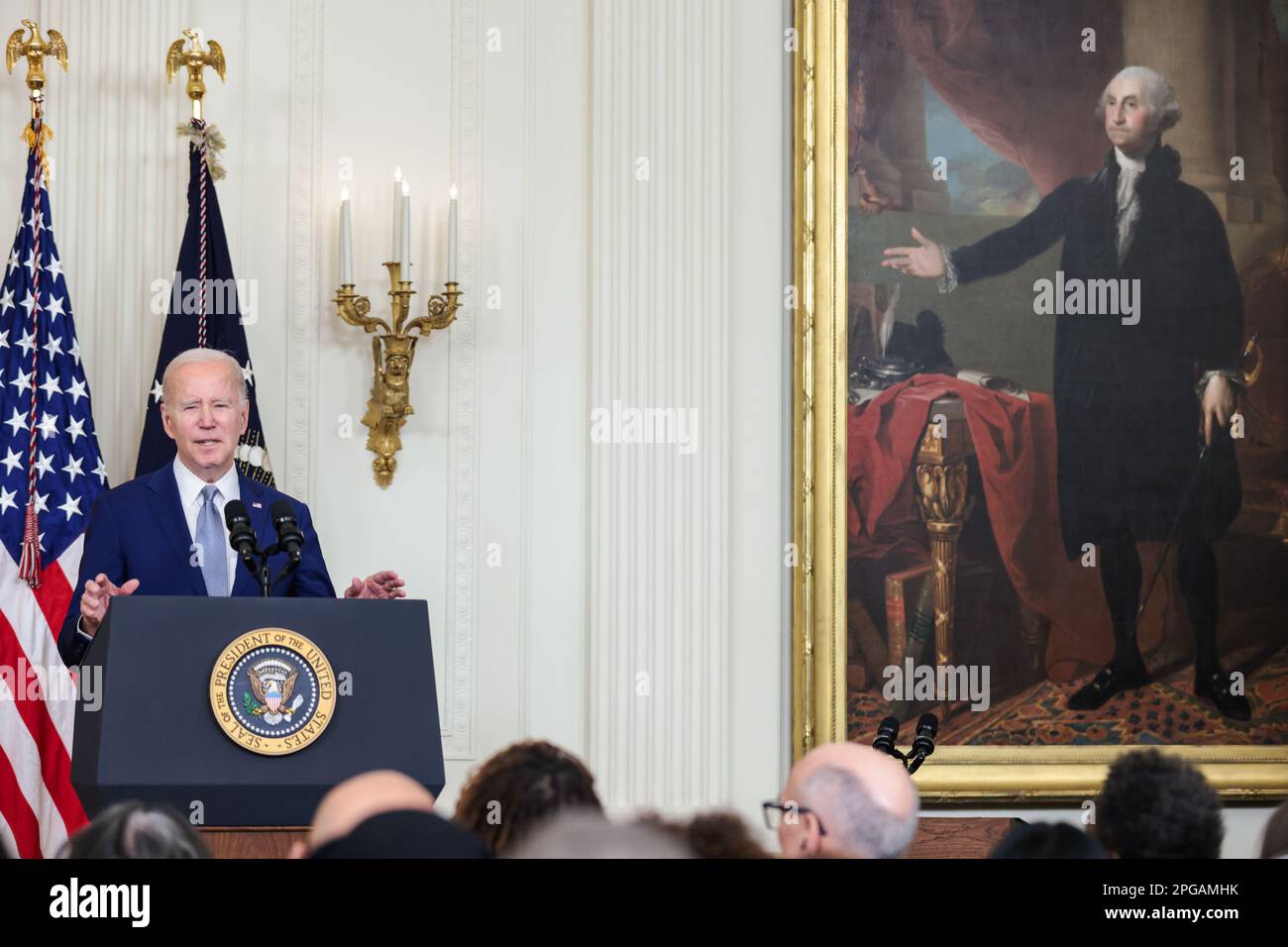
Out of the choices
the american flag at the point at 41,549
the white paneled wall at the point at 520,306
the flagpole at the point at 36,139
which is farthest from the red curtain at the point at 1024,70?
the american flag at the point at 41,549

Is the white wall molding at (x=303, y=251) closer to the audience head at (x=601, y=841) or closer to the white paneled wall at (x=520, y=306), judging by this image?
the white paneled wall at (x=520, y=306)

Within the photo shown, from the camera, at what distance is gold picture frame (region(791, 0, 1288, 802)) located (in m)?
6.57

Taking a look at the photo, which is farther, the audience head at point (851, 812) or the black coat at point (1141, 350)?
the black coat at point (1141, 350)

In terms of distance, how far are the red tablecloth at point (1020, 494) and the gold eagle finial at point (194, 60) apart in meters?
3.02

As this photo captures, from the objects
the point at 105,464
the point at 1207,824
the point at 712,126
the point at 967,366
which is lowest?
the point at 1207,824

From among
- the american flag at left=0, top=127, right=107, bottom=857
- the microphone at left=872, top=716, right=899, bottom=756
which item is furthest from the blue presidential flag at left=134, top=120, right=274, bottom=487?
the microphone at left=872, top=716, right=899, bottom=756

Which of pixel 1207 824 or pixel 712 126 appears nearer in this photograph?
pixel 1207 824

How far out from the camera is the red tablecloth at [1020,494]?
6.72 meters

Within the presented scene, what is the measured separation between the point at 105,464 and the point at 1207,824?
4.70m

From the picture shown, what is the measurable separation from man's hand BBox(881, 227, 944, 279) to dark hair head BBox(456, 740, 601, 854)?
4.60 meters

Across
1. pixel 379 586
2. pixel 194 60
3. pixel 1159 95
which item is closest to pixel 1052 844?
pixel 379 586
